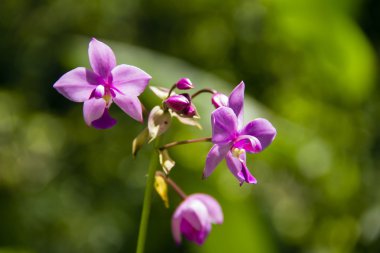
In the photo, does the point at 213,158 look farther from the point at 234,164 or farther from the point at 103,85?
the point at 103,85

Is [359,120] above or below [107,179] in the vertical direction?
above

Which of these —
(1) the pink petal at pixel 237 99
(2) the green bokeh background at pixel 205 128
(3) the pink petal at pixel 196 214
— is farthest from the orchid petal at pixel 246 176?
(2) the green bokeh background at pixel 205 128

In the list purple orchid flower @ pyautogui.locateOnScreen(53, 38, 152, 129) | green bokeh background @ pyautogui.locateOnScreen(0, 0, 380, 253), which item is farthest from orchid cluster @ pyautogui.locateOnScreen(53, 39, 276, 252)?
green bokeh background @ pyautogui.locateOnScreen(0, 0, 380, 253)

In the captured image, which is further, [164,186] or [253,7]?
[253,7]

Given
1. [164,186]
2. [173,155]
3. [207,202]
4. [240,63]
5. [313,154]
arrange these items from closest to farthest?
[164,186], [207,202], [173,155], [313,154], [240,63]

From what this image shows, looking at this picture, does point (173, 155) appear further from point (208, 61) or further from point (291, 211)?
point (208, 61)

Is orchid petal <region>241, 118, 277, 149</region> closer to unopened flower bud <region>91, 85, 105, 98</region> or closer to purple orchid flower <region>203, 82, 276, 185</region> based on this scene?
purple orchid flower <region>203, 82, 276, 185</region>

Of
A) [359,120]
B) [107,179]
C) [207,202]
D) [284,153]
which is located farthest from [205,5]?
[207,202]
